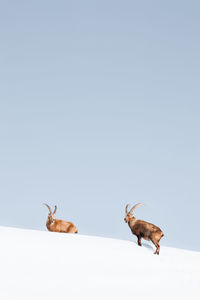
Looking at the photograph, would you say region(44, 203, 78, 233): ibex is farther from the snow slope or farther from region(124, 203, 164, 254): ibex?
region(124, 203, 164, 254): ibex

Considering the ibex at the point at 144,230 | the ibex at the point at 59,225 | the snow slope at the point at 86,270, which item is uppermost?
the ibex at the point at 59,225

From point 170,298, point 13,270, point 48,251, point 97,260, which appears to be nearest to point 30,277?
point 13,270

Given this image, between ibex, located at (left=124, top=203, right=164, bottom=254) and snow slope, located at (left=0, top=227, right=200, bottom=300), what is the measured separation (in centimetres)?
55

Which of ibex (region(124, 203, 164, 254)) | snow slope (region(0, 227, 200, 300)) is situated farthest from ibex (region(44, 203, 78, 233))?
ibex (region(124, 203, 164, 254))

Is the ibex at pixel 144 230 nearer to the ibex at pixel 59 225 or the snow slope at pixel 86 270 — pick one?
the snow slope at pixel 86 270

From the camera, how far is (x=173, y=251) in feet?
66.8

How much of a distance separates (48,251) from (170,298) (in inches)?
153

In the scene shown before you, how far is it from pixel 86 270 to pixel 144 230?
2.92m

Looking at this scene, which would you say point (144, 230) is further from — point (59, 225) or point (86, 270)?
point (59, 225)

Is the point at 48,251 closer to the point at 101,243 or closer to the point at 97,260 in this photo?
the point at 97,260

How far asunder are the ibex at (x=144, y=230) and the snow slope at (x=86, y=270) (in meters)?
0.55

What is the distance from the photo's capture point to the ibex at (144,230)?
1758cm

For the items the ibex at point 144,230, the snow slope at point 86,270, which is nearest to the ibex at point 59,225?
the snow slope at point 86,270

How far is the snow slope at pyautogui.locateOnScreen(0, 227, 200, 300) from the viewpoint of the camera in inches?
559
